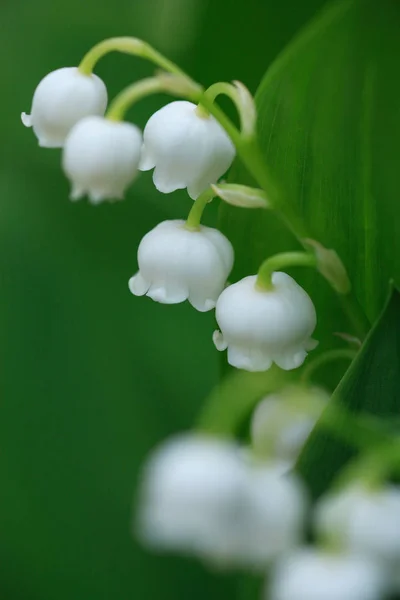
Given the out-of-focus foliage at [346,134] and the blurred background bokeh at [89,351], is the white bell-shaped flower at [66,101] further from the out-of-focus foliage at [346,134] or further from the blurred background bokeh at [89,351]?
the blurred background bokeh at [89,351]

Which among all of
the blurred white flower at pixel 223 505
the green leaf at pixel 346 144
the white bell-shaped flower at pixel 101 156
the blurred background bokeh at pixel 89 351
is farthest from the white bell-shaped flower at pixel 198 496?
the blurred background bokeh at pixel 89 351

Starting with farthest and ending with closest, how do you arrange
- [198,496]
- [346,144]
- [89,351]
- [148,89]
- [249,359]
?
[89,351]
[346,144]
[249,359]
[148,89]
[198,496]

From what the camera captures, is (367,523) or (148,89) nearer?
(367,523)

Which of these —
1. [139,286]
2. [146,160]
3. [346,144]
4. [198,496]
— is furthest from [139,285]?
[198,496]

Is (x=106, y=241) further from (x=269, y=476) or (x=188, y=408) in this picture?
(x=269, y=476)

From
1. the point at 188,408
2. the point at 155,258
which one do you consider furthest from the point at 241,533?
the point at 188,408

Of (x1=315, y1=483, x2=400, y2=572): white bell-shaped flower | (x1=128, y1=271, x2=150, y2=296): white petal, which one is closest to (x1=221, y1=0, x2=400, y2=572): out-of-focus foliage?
(x1=128, y1=271, x2=150, y2=296): white petal

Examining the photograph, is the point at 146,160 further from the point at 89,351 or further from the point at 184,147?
the point at 89,351

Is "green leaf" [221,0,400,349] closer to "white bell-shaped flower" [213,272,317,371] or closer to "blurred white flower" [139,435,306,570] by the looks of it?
"white bell-shaped flower" [213,272,317,371]
